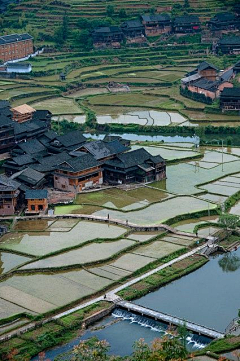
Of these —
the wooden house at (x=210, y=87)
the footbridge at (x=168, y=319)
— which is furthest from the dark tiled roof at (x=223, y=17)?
the footbridge at (x=168, y=319)

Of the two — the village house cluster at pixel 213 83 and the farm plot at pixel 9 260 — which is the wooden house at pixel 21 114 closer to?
the village house cluster at pixel 213 83

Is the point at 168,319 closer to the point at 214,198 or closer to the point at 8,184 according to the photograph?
the point at 214,198

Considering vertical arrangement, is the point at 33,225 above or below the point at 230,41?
below

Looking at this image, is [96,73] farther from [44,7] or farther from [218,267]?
[218,267]

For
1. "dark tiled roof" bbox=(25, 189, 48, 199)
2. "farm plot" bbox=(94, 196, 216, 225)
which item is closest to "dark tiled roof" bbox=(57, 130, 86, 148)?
"dark tiled roof" bbox=(25, 189, 48, 199)

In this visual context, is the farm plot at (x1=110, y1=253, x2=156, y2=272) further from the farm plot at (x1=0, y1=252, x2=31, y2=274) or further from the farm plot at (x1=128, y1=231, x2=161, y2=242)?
the farm plot at (x1=0, y1=252, x2=31, y2=274)

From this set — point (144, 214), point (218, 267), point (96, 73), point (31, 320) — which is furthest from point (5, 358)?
point (96, 73)

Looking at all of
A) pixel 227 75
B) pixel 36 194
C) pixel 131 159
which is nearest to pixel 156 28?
pixel 227 75
